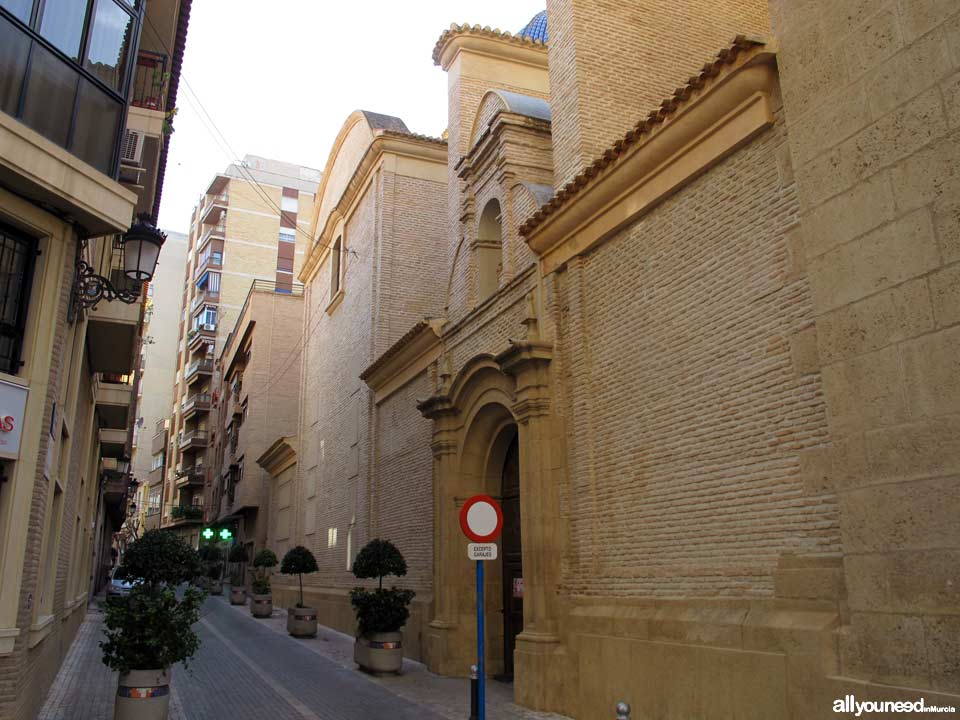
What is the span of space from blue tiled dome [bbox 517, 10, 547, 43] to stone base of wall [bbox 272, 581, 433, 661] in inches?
538

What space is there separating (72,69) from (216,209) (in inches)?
2170

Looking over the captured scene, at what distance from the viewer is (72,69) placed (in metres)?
7.79

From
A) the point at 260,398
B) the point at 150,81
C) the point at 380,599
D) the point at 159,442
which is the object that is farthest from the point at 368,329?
the point at 159,442

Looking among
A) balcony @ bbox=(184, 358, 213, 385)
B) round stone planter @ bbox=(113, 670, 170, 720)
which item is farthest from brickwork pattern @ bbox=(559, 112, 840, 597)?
balcony @ bbox=(184, 358, 213, 385)

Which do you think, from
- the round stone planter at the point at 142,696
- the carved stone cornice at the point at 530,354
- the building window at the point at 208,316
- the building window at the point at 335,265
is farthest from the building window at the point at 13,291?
the building window at the point at 208,316

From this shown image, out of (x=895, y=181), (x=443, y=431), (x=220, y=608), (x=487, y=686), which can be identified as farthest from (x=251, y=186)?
(x=895, y=181)

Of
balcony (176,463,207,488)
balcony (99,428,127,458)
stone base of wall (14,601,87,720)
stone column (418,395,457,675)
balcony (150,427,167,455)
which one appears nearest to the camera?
stone base of wall (14,601,87,720)

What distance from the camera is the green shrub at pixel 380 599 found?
13578 millimetres

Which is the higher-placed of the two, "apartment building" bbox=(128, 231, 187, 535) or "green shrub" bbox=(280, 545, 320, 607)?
"apartment building" bbox=(128, 231, 187, 535)

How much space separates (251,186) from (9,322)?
180 feet

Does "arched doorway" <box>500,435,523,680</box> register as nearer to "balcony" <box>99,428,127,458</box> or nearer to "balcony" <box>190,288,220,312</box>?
"balcony" <box>99,428,127,458</box>

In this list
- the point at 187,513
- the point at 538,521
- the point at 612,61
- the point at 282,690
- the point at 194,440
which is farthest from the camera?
the point at 194,440

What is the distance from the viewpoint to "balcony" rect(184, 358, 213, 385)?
56128 millimetres

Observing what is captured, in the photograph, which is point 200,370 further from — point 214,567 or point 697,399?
point 697,399
